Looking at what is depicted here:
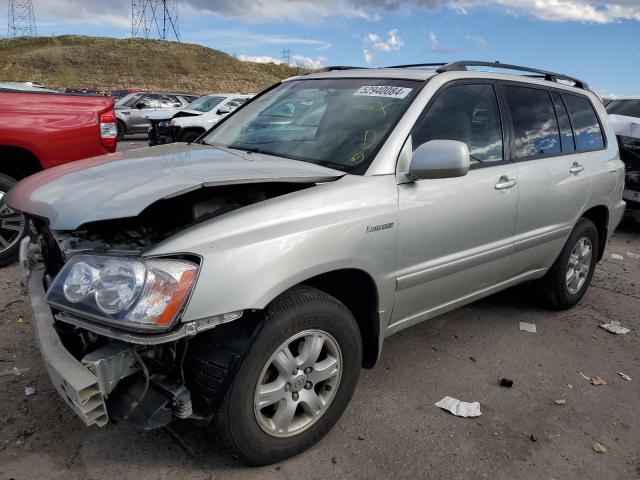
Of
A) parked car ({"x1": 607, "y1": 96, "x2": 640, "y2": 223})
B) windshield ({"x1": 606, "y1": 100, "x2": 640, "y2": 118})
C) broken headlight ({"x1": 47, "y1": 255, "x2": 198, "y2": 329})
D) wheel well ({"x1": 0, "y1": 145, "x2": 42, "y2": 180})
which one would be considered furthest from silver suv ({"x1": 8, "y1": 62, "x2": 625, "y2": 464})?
windshield ({"x1": 606, "y1": 100, "x2": 640, "y2": 118})

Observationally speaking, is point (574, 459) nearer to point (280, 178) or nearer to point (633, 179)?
point (280, 178)

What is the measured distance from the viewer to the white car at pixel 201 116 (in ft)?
42.6

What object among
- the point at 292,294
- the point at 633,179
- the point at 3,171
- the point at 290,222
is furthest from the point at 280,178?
the point at 633,179

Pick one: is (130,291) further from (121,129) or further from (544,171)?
(121,129)

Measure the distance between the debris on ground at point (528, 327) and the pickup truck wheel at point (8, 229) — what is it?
169 inches

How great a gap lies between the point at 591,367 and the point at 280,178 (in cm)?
265

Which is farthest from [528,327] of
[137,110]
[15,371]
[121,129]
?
[137,110]

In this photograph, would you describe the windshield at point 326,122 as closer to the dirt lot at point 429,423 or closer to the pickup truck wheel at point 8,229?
the dirt lot at point 429,423

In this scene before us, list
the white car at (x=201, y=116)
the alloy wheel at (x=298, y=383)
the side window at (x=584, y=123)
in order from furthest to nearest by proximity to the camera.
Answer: the white car at (x=201, y=116), the side window at (x=584, y=123), the alloy wheel at (x=298, y=383)

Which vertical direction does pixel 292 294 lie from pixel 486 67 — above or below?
below

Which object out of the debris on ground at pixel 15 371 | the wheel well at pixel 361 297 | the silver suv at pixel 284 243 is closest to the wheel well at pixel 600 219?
the silver suv at pixel 284 243

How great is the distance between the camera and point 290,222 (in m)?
2.28

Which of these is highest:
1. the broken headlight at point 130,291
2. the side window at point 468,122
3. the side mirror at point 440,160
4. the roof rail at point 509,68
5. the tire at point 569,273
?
the roof rail at point 509,68

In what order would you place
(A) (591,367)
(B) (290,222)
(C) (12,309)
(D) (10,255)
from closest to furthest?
(B) (290,222) < (A) (591,367) < (C) (12,309) < (D) (10,255)
